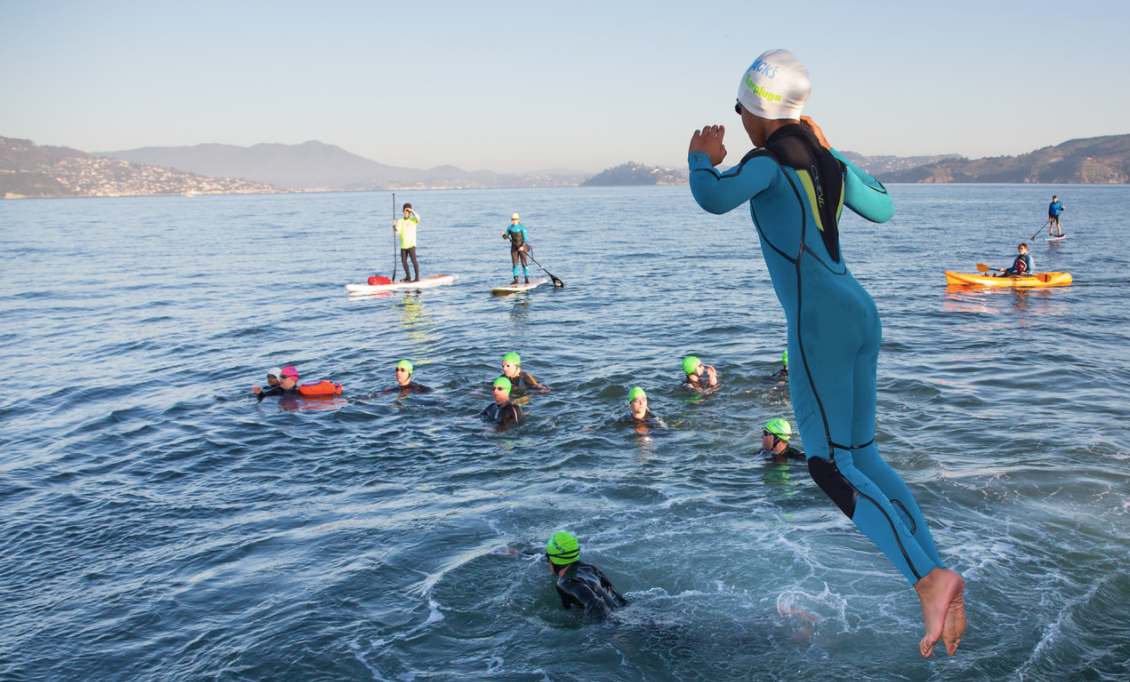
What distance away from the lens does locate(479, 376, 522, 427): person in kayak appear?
1151cm

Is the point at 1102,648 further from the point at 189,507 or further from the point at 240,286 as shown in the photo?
the point at 240,286

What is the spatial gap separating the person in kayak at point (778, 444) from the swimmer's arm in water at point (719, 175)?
6.85 m

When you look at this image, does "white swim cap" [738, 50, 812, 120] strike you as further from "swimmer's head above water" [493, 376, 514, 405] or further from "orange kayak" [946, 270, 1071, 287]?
"orange kayak" [946, 270, 1071, 287]

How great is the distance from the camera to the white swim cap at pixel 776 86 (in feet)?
10.5

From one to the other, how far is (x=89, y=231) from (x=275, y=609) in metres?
74.6

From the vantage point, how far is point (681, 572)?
6.60m

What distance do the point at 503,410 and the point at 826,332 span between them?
28.9ft

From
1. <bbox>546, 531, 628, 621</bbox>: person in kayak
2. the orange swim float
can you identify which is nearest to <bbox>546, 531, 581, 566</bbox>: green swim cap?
<bbox>546, 531, 628, 621</bbox>: person in kayak

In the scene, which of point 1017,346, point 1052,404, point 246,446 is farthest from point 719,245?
point 246,446

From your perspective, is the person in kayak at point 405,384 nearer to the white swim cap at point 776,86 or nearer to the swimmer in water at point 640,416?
the swimmer in water at point 640,416

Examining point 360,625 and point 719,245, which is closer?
point 360,625

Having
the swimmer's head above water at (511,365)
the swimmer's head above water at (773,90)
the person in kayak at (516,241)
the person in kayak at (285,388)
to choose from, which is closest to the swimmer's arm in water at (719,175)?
the swimmer's head above water at (773,90)

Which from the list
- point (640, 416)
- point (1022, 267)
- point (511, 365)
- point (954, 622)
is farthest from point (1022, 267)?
point (954, 622)

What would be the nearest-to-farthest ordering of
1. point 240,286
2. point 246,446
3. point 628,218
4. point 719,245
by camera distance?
point 246,446 < point 240,286 < point 719,245 < point 628,218
